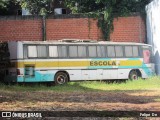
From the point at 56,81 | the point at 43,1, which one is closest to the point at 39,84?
the point at 56,81

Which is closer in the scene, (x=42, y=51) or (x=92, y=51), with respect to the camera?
(x=42, y=51)

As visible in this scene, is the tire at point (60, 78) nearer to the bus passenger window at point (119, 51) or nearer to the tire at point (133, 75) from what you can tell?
the bus passenger window at point (119, 51)

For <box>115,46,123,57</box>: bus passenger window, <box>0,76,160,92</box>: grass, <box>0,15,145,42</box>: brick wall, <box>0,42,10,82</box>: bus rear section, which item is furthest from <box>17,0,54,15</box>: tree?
<box>0,76,160,92</box>: grass

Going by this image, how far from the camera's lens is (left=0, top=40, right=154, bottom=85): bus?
18.0 m

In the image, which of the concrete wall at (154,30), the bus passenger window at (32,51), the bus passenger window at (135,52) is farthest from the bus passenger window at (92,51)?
the concrete wall at (154,30)

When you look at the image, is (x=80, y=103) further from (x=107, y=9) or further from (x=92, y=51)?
(x=107, y=9)

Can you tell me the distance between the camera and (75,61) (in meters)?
19.0

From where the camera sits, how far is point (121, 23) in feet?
75.6

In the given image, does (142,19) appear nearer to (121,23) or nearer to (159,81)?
(121,23)

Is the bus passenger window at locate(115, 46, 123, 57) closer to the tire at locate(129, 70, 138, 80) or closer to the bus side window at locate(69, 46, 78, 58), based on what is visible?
the tire at locate(129, 70, 138, 80)

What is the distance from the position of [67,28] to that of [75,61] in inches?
153

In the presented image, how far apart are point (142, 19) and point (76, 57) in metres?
5.24

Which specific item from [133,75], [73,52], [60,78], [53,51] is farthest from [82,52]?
[133,75]

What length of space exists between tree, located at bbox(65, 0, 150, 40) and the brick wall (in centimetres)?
35
